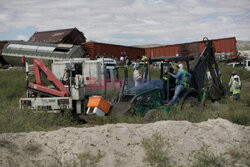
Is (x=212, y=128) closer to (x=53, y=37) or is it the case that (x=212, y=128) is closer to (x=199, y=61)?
(x=199, y=61)

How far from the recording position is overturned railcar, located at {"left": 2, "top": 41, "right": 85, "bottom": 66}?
85.5 feet

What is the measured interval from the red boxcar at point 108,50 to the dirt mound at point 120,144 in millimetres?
21546

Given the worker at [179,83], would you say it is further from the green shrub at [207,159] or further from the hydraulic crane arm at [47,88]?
the green shrub at [207,159]

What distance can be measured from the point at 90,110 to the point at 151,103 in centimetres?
189

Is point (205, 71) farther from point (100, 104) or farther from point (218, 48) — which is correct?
point (218, 48)

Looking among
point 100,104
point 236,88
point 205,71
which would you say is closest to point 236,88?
point 236,88

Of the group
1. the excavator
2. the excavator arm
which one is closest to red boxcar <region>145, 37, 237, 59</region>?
the excavator arm

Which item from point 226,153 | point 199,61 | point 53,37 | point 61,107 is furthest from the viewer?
point 53,37

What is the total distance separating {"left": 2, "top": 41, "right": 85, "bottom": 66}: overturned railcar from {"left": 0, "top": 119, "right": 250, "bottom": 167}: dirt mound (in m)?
20.0

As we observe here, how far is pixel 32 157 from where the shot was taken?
5238 mm

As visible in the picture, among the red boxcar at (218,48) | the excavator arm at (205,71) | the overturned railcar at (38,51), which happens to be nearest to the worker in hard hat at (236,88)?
the excavator arm at (205,71)

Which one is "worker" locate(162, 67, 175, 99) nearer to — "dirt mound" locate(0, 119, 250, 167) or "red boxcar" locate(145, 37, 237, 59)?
"dirt mound" locate(0, 119, 250, 167)

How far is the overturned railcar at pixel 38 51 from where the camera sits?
26.1 m

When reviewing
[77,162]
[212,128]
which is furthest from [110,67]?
[77,162]
